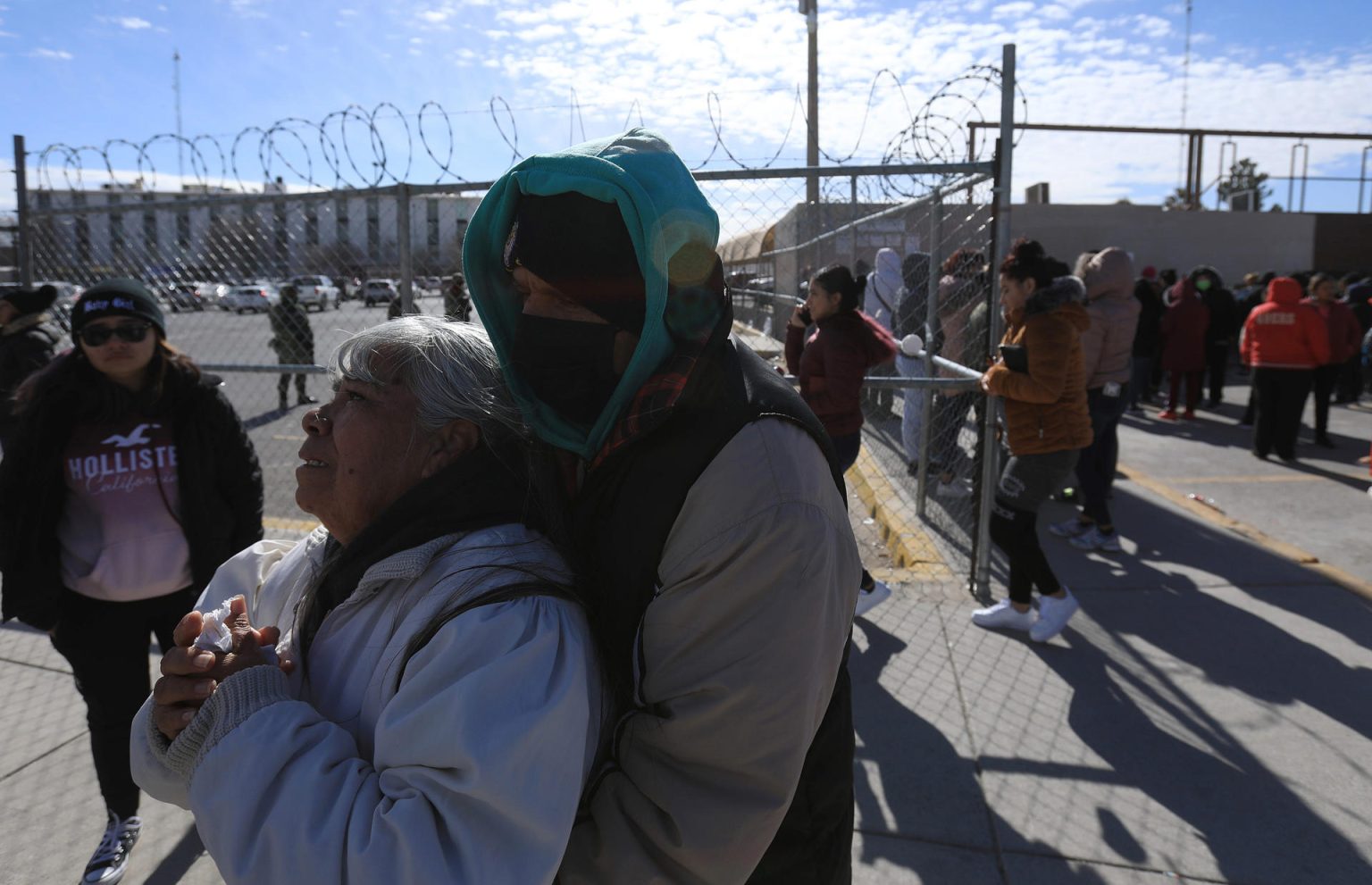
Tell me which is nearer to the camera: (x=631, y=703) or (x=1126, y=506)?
(x=631, y=703)

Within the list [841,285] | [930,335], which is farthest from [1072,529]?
[841,285]

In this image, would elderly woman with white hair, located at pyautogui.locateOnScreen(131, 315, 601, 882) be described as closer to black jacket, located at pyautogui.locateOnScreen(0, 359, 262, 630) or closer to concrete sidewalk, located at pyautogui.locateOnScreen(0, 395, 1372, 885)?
black jacket, located at pyautogui.locateOnScreen(0, 359, 262, 630)

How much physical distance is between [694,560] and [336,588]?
0.60m

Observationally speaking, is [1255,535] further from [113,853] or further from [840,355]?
[113,853]

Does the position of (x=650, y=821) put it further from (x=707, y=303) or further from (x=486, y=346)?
(x=486, y=346)

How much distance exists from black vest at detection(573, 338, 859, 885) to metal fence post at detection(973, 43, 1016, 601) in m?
3.50

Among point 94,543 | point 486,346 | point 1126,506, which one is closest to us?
point 486,346

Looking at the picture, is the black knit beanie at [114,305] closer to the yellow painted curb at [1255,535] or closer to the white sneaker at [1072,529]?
the white sneaker at [1072,529]

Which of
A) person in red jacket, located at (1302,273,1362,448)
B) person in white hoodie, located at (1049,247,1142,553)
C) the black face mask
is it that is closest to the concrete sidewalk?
person in white hoodie, located at (1049,247,1142,553)

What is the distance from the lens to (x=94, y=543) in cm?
280

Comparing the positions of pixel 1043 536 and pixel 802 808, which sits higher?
pixel 802 808

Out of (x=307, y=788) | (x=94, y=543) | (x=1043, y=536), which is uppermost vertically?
(x=307, y=788)

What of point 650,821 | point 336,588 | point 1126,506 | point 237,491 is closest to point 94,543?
point 237,491

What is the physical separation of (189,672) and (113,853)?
7.10 ft
